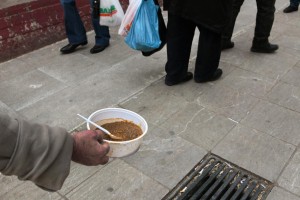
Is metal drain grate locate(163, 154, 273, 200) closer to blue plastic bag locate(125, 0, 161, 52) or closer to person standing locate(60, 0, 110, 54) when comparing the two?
blue plastic bag locate(125, 0, 161, 52)

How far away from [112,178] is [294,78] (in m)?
2.44

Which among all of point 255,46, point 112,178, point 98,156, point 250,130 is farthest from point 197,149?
point 255,46

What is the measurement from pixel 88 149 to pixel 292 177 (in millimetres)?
1778

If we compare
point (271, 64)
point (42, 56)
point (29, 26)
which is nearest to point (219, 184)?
point (271, 64)

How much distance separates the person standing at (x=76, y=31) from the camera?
4418 mm

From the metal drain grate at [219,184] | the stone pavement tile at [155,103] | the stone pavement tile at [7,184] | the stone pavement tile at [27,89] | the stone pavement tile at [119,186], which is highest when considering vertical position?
the stone pavement tile at [155,103]

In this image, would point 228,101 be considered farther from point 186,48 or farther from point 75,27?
point 75,27

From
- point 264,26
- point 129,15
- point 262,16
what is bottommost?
point 264,26

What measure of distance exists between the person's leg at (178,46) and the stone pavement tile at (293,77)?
1077 millimetres

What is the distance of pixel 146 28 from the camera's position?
11.5 ft

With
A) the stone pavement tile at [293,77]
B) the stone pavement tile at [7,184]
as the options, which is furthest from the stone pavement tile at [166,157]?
the stone pavement tile at [293,77]

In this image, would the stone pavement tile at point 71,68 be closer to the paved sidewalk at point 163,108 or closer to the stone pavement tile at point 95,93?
the paved sidewalk at point 163,108

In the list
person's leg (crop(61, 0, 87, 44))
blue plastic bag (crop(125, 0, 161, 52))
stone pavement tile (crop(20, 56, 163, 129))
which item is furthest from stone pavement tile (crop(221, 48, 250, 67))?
person's leg (crop(61, 0, 87, 44))

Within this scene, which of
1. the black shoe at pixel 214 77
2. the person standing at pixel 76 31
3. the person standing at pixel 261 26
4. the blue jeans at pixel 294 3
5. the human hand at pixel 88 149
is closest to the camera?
the human hand at pixel 88 149
